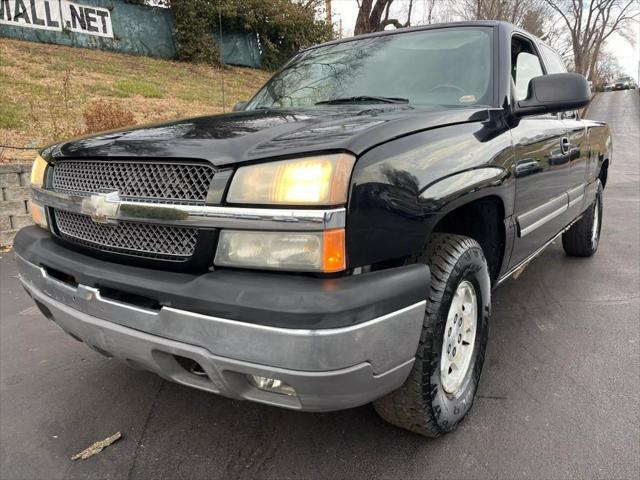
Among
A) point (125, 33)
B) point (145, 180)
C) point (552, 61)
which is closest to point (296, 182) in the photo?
point (145, 180)

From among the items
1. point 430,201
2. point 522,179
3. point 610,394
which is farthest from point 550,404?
point 430,201

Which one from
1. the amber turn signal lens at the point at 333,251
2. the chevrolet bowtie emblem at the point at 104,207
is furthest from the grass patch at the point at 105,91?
the amber turn signal lens at the point at 333,251

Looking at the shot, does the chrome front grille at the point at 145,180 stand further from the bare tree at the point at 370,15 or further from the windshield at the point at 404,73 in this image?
the bare tree at the point at 370,15

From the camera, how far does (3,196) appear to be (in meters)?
5.22

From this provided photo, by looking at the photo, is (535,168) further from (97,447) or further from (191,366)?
(97,447)

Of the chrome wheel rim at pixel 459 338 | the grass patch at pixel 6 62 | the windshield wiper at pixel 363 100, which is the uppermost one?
the grass patch at pixel 6 62

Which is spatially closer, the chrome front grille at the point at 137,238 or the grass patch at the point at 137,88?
the chrome front grille at the point at 137,238

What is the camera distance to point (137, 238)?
1.85 metres

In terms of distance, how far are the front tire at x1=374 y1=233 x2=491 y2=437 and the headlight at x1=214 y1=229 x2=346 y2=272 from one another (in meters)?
0.43

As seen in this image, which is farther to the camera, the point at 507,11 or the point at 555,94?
the point at 507,11

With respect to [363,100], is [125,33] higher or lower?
higher

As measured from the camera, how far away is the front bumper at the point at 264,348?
151cm

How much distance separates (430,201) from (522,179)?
1.03 metres

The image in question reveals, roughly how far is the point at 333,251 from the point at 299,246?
0.11 m
